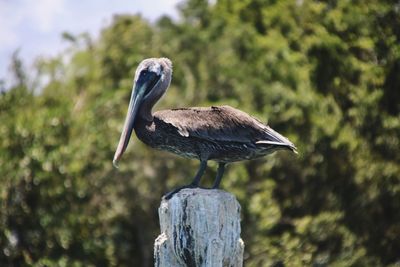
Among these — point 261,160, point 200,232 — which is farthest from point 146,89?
point 261,160

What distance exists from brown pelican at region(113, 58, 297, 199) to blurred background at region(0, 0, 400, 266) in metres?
12.0

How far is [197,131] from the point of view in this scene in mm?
11023

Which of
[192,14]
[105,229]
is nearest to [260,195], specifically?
[105,229]

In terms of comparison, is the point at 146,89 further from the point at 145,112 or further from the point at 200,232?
the point at 200,232

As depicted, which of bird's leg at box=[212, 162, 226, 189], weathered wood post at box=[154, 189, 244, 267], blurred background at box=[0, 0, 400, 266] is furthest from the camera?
blurred background at box=[0, 0, 400, 266]

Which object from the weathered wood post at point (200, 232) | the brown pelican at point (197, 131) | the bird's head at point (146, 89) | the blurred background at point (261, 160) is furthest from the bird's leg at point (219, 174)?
the blurred background at point (261, 160)

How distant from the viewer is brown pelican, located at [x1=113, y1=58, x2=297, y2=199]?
435 inches

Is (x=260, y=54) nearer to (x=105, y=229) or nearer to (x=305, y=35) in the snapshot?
(x=305, y=35)

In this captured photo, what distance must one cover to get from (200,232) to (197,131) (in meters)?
1.12

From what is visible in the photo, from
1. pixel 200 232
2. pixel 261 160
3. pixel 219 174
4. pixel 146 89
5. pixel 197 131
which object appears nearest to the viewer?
pixel 200 232

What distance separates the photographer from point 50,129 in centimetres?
2511

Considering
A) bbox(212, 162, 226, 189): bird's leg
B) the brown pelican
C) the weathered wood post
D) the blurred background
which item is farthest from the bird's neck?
the blurred background

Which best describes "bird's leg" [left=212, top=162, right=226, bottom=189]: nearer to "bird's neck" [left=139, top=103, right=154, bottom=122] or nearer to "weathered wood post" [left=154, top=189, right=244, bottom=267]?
"weathered wood post" [left=154, top=189, right=244, bottom=267]

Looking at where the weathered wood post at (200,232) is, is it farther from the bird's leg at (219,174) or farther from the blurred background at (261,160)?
the blurred background at (261,160)
